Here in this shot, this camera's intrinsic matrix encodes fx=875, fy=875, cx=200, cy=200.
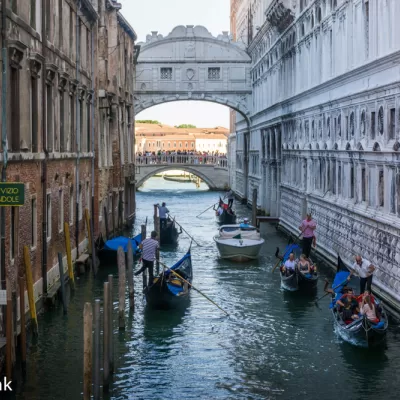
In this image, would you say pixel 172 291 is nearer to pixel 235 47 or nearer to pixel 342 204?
pixel 342 204

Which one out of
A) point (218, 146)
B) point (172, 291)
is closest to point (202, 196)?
point (172, 291)

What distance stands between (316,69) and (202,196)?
25.3 meters

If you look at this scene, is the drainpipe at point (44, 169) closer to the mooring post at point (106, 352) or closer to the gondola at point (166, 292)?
the gondola at point (166, 292)

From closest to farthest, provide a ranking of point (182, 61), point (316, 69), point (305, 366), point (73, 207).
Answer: point (305, 366) → point (73, 207) → point (316, 69) → point (182, 61)

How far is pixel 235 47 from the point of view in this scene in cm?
3781

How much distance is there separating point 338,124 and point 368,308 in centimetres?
758

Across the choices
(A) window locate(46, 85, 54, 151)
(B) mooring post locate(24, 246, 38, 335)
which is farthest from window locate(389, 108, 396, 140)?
(B) mooring post locate(24, 246, 38, 335)

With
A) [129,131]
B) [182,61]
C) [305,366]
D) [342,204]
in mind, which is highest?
[182,61]

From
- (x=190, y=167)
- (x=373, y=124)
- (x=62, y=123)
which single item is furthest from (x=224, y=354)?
(x=190, y=167)

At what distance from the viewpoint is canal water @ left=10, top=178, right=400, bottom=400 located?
987cm

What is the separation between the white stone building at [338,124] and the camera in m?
14.0

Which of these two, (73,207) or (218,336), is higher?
(73,207)

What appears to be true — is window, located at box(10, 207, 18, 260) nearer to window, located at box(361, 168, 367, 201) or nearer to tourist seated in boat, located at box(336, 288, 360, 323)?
tourist seated in boat, located at box(336, 288, 360, 323)

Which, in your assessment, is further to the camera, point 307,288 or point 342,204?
point 342,204
